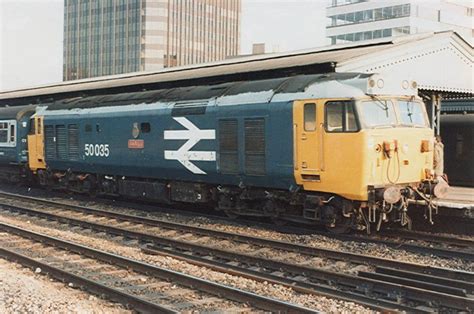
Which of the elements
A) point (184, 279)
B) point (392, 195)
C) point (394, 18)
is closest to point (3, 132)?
point (184, 279)

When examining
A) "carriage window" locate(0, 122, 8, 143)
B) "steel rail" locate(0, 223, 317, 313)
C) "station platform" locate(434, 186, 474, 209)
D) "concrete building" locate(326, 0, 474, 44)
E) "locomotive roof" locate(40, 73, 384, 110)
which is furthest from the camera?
"concrete building" locate(326, 0, 474, 44)

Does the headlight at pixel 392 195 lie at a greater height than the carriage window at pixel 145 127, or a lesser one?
lesser

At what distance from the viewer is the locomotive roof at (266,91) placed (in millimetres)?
11742

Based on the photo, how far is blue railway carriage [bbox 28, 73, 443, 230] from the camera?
11.6 metres

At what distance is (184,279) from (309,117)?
15.6 ft

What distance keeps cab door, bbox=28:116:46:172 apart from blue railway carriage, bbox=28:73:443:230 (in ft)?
15.8

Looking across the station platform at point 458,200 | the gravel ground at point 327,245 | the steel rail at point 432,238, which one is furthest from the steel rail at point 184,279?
the station platform at point 458,200

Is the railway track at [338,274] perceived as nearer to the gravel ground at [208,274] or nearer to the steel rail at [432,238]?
the gravel ground at [208,274]

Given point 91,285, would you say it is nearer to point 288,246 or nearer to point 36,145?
Answer: point 288,246

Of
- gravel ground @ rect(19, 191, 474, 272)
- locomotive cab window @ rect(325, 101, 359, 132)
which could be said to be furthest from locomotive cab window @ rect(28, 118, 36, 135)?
locomotive cab window @ rect(325, 101, 359, 132)

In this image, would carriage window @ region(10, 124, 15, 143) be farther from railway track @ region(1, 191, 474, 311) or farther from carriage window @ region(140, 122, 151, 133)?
railway track @ region(1, 191, 474, 311)

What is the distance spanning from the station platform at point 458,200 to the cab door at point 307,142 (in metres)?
3.48

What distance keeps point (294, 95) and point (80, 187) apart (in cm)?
1058

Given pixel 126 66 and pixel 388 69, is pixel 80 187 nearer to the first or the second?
pixel 388 69
